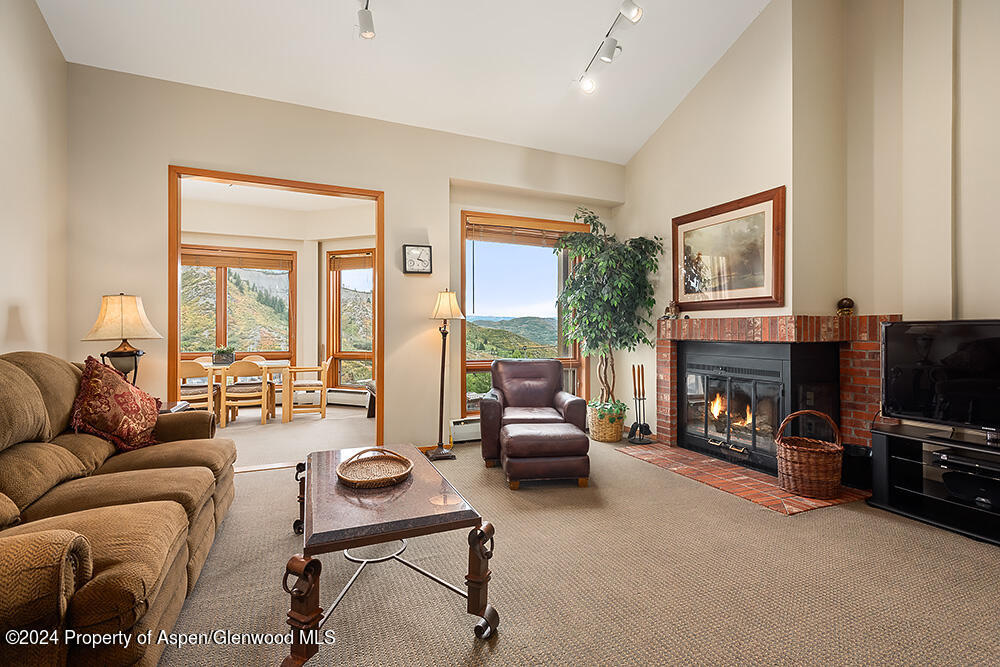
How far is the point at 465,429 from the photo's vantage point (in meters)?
4.94

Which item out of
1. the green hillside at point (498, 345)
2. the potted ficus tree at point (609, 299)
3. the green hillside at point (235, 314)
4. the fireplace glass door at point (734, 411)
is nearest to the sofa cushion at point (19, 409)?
the green hillside at point (498, 345)

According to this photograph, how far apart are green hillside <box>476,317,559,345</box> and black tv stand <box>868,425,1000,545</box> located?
10.6ft

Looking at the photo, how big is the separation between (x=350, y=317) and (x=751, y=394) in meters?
5.86

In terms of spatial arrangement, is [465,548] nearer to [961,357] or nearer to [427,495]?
[427,495]

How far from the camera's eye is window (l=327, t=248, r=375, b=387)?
24.6 feet

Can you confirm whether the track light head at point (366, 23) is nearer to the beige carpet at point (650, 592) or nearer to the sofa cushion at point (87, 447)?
the sofa cushion at point (87, 447)

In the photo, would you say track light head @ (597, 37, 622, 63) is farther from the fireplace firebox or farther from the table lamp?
the table lamp

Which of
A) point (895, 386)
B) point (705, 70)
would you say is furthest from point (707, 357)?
point (705, 70)

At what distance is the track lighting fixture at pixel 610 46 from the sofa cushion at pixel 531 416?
2775 mm

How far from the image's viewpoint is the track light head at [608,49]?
365cm

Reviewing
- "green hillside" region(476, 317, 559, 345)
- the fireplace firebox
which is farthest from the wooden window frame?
the fireplace firebox

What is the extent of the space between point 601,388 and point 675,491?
7.61ft

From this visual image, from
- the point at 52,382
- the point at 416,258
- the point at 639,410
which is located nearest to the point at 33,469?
the point at 52,382

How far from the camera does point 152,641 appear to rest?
1.44m
